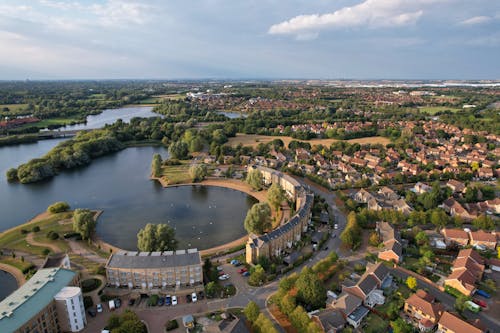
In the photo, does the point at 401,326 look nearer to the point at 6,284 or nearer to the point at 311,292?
the point at 311,292

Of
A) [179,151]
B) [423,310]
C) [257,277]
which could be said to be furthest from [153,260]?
[179,151]

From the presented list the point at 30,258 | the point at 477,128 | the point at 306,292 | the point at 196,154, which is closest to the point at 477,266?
the point at 306,292

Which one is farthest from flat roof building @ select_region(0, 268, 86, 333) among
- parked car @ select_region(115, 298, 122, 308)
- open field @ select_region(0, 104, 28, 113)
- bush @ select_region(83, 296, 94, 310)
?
open field @ select_region(0, 104, 28, 113)

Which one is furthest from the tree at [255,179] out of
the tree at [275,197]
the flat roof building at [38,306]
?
the flat roof building at [38,306]

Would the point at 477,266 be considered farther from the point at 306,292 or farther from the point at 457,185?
the point at 457,185

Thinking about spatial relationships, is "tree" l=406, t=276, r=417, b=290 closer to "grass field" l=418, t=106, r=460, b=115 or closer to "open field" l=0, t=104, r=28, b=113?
"grass field" l=418, t=106, r=460, b=115

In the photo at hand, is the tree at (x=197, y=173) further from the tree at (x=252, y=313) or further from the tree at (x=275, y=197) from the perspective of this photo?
the tree at (x=252, y=313)

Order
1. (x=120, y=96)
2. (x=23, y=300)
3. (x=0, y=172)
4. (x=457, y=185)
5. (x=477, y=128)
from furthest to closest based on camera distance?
(x=120, y=96) → (x=477, y=128) → (x=0, y=172) → (x=457, y=185) → (x=23, y=300)
